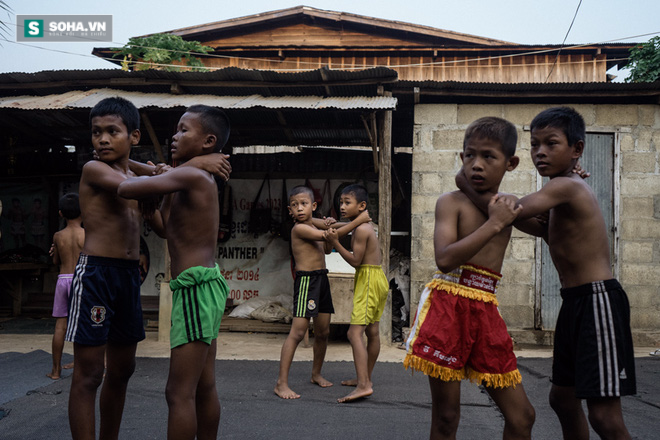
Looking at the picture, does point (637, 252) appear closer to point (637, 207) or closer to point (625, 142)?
point (637, 207)

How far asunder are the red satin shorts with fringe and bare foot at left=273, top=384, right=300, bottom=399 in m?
2.26

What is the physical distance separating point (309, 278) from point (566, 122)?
2.82 meters

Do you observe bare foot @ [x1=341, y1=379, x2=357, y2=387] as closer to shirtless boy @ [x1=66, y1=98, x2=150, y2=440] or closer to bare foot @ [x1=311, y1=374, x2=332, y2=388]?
bare foot @ [x1=311, y1=374, x2=332, y2=388]

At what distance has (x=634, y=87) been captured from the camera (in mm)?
6828

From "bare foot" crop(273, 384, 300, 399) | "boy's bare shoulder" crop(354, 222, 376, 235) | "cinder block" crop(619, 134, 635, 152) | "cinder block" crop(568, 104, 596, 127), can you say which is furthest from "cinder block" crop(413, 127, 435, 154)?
"bare foot" crop(273, 384, 300, 399)

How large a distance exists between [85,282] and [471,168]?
197cm

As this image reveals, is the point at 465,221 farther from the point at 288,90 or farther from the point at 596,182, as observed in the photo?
the point at 596,182

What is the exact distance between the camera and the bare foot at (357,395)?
414 cm

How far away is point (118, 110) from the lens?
2768mm

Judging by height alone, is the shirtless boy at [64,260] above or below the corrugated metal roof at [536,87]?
below

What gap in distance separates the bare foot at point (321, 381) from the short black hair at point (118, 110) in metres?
2.87

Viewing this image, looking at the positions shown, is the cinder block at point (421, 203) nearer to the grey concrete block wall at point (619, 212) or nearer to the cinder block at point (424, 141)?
the grey concrete block wall at point (619, 212)

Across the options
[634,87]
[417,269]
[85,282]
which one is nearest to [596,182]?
[634,87]

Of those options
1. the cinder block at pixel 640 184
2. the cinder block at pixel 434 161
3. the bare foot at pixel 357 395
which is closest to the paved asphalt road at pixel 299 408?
the bare foot at pixel 357 395
